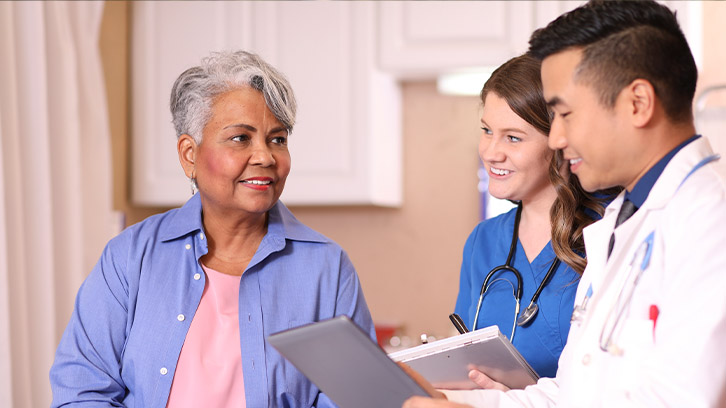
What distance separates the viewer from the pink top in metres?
1.45

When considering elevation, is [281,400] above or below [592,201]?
below

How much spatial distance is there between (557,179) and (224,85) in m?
0.71

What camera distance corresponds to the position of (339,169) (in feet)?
9.67

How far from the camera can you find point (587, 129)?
1.14 meters

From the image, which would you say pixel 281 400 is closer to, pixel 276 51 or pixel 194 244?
pixel 194 244

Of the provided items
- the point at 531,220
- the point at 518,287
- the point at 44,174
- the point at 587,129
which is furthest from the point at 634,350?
the point at 44,174

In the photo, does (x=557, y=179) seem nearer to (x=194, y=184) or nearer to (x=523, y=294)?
(x=523, y=294)

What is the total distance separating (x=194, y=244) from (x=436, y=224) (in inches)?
73.0

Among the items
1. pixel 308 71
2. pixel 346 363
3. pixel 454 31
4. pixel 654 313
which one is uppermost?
pixel 454 31

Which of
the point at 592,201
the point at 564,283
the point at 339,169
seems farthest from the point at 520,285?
the point at 339,169

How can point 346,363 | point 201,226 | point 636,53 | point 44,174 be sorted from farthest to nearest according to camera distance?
point 44,174
point 201,226
point 346,363
point 636,53

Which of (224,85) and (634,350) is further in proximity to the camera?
(224,85)

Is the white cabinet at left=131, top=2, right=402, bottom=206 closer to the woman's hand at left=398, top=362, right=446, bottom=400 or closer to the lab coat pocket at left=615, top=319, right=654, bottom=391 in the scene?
the woman's hand at left=398, top=362, right=446, bottom=400

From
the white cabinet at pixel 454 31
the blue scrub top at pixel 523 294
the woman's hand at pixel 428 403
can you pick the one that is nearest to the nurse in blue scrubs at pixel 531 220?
the blue scrub top at pixel 523 294
